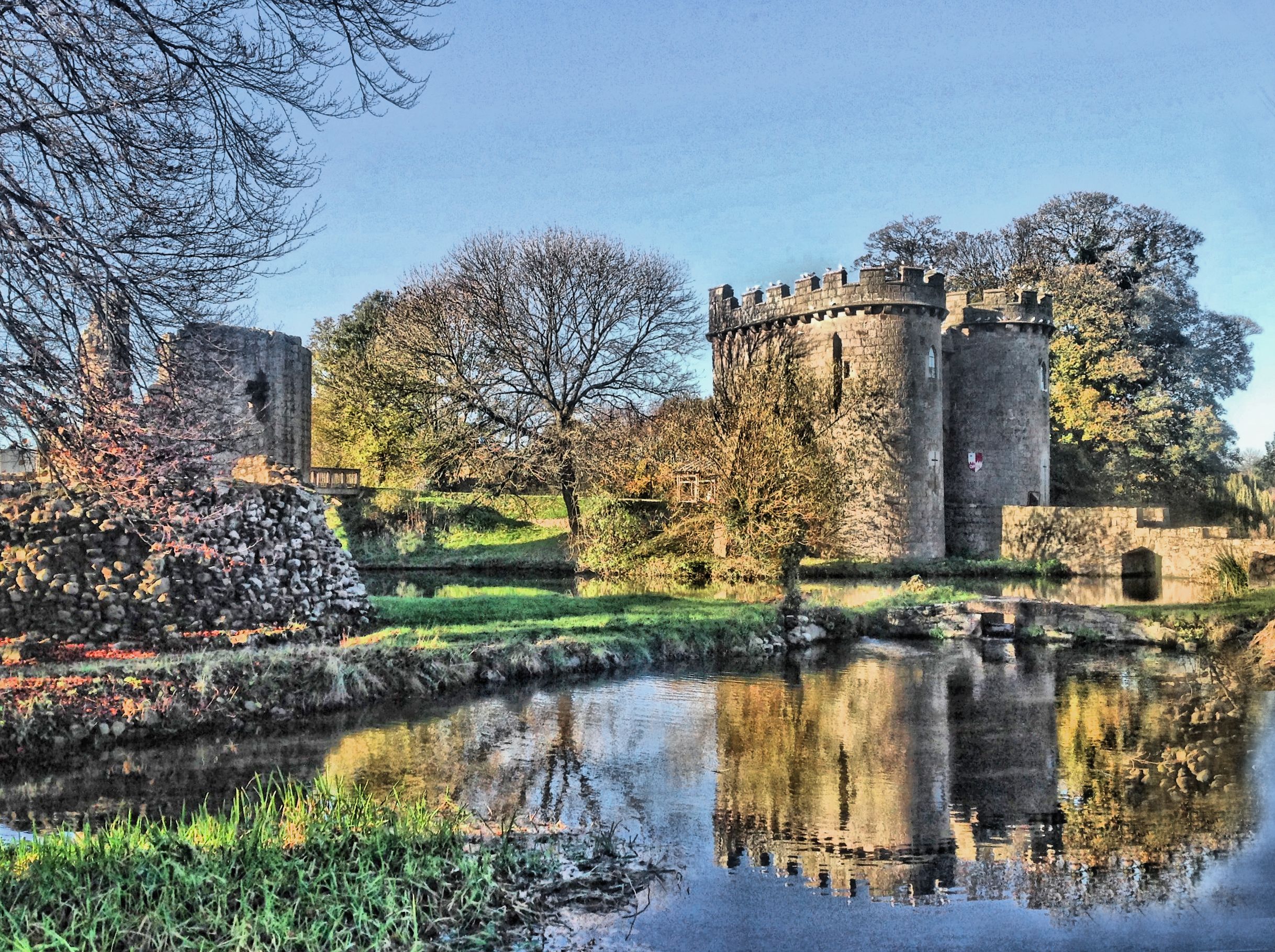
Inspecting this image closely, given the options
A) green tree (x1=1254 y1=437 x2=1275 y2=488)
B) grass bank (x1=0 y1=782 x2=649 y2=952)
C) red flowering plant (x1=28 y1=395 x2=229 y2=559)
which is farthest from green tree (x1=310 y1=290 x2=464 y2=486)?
green tree (x1=1254 y1=437 x2=1275 y2=488)

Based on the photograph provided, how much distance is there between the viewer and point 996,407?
32250 mm

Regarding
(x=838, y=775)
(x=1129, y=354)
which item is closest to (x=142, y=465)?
(x=838, y=775)

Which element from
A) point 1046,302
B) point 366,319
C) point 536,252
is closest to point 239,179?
point 536,252

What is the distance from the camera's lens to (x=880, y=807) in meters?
6.82

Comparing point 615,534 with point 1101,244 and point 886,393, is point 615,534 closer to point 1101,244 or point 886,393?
point 886,393

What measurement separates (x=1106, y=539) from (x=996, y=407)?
210 inches

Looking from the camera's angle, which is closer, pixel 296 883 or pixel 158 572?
pixel 296 883

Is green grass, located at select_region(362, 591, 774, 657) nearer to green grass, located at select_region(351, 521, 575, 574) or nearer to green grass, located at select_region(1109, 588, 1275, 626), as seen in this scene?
green grass, located at select_region(1109, 588, 1275, 626)

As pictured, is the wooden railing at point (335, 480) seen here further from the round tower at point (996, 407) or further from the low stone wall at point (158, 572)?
the round tower at point (996, 407)

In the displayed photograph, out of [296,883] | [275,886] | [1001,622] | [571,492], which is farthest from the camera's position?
[571,492]

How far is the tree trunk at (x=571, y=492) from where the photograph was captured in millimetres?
27234

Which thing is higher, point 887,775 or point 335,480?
point 335,480

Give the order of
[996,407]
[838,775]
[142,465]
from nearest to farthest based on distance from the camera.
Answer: [838,775] < [142,465] < [996,407]

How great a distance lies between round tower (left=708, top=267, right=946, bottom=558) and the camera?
96.1ft
